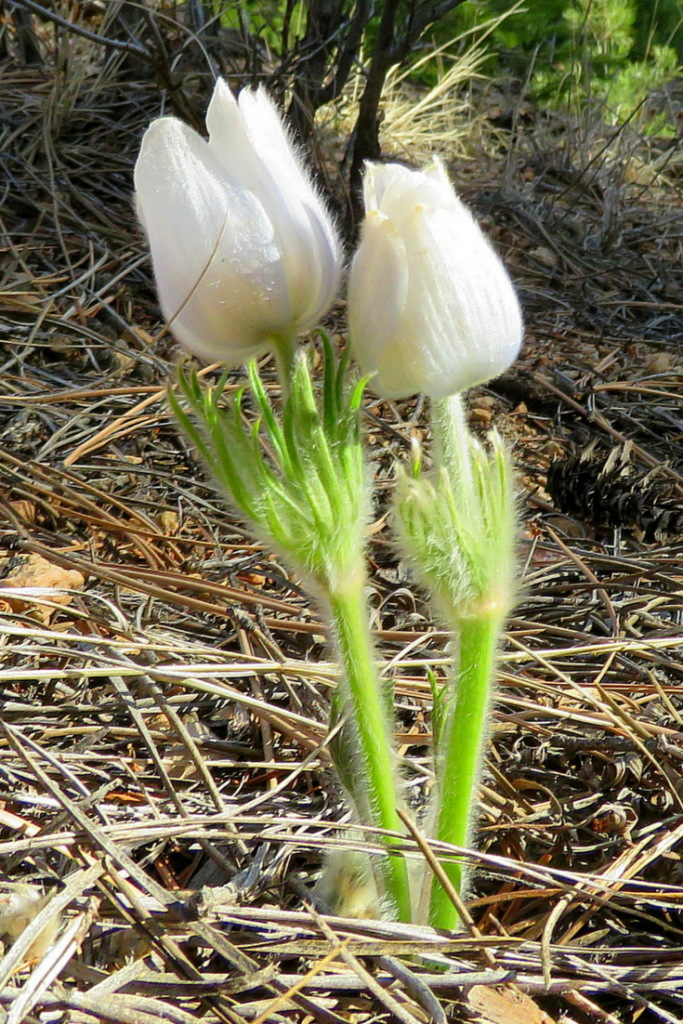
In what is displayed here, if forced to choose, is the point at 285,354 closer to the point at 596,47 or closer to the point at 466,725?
the point at 466,725

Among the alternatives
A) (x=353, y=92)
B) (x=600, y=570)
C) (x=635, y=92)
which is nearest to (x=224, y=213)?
(x=600, y=570)

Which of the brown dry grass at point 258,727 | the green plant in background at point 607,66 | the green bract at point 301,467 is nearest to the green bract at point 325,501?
the green bract at point 301,467

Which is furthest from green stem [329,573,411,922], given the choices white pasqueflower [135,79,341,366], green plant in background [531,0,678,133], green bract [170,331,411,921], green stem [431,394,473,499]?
green plant in background [531,0,678,133]

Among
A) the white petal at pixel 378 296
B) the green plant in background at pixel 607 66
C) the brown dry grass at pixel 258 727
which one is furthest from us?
the green plant in background at pixel 607 66

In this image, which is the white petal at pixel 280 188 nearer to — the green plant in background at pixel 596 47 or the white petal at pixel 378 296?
the white petal at pixel 378 296

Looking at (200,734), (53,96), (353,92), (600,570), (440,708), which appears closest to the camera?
(440,708)

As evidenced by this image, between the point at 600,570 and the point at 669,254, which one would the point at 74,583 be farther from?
the point at 669,254
